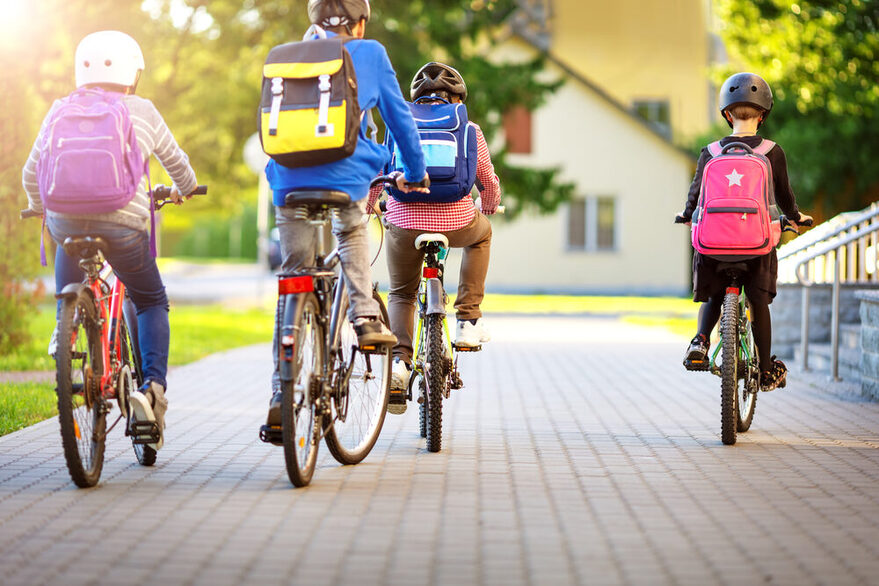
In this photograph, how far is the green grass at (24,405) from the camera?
26.9 feet

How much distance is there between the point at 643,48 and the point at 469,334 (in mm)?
34700

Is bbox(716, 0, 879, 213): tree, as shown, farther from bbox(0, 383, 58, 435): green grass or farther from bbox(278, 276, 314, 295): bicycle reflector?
bbox(278, 276, 314, 295): bicycle reflector

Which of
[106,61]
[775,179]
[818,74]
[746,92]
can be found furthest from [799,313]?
[818,74]

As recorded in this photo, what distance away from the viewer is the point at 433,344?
6992mm

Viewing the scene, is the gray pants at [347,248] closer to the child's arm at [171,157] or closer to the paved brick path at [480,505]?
the child's arm at [171,157]

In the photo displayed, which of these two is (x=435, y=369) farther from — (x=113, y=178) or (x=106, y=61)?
(x=106, y=61)

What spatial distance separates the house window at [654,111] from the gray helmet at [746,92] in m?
32.4

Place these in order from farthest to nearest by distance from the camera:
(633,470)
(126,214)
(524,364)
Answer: (524,364)
(633,470)
(126,214)

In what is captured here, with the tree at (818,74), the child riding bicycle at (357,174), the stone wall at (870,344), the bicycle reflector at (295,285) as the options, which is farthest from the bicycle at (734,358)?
the tree at (818,74)

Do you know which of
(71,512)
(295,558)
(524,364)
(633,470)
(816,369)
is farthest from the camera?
(524,364)

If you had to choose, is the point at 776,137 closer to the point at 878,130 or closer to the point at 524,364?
the point at 878,130

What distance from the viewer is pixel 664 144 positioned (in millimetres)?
34844

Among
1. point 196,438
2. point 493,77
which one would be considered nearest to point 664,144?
point 493,77

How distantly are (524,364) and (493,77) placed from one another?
39.1 ft
